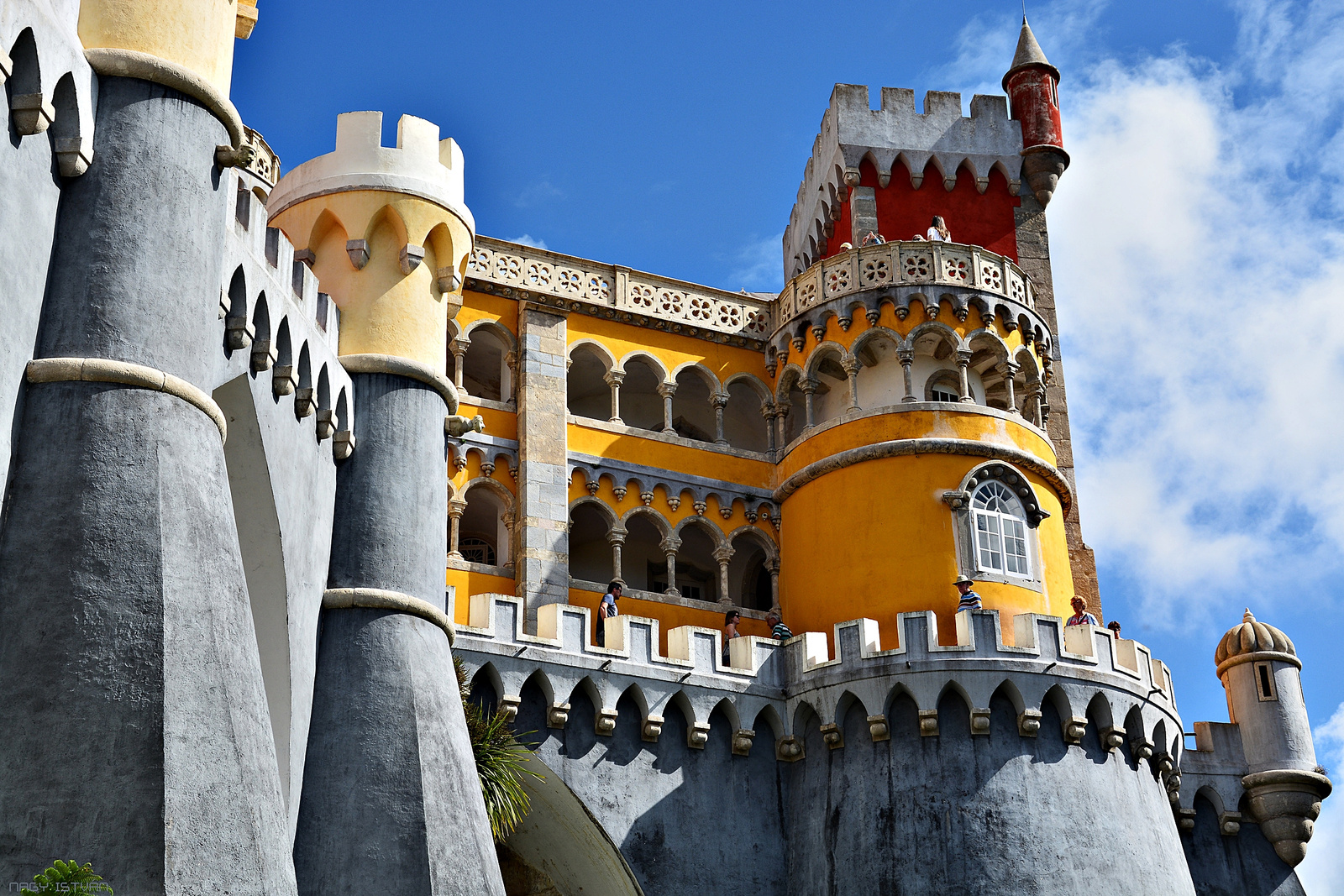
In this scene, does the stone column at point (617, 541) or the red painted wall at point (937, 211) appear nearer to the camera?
the stone column at point (617, 541)

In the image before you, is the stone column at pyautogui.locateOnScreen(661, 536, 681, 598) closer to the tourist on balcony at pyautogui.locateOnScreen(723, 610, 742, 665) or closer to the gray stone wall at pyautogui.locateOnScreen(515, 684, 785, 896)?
the tourist on balcony at pyautogui.locateOnScreen(723, 610, 742, 665)

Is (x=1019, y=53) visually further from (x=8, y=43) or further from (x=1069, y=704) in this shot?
(x=8, y=43)

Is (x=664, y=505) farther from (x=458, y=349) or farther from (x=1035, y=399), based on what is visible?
(x=1035, y=399)

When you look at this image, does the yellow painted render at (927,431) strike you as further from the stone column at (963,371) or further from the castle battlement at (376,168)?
the castle battlement at (376,168)

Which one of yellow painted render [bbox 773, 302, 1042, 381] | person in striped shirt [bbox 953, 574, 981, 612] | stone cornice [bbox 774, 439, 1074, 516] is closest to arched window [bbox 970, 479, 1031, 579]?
stone cornice [bbox 774, 439, 1074, 516]

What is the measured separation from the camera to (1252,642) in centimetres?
2952

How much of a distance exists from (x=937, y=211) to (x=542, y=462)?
10789 millimetres

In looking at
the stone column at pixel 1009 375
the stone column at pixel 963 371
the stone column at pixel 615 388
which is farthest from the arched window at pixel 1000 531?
the stone column at pixel 615 388

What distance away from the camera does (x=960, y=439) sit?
29.4 m

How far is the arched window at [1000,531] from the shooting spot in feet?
94.2

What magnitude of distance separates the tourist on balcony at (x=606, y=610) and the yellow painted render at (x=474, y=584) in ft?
5.18

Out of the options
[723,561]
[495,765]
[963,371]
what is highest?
[963,371]

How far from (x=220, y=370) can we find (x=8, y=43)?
386cm

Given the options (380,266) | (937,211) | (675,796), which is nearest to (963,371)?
(937,211)
